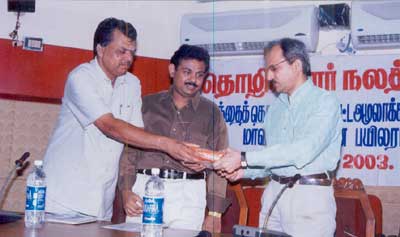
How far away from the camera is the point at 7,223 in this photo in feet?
7.77

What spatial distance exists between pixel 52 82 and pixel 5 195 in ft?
2.56

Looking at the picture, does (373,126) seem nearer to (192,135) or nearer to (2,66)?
(192,135)

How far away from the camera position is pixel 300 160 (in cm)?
269

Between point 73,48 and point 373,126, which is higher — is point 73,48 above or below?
above

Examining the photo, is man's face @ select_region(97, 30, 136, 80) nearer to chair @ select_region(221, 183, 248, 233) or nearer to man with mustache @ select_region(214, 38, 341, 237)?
man with mustache @ select_region(214, 38, 341, 237)

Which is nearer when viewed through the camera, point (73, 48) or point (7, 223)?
point (7, 223)

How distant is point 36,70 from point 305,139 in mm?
2040

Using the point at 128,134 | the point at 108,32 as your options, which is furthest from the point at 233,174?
the point at 108,32

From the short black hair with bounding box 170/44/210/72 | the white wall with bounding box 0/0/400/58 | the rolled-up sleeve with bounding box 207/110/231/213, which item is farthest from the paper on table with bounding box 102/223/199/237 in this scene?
the white wall with bounding box 0/0/400/58

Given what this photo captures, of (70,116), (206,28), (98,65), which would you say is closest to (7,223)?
(70,116)

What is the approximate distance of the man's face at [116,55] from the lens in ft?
10.2

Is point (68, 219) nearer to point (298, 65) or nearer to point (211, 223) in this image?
point (211, 223)

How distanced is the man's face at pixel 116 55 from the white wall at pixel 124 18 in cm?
107

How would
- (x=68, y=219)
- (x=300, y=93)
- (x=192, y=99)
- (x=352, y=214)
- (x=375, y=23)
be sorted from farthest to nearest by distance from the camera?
1. (x=375, y=23)
2. (x=352, y=214)
3. (x=192, y=99)
4. (x=300, y=93)
5. (x=68, y=219)
